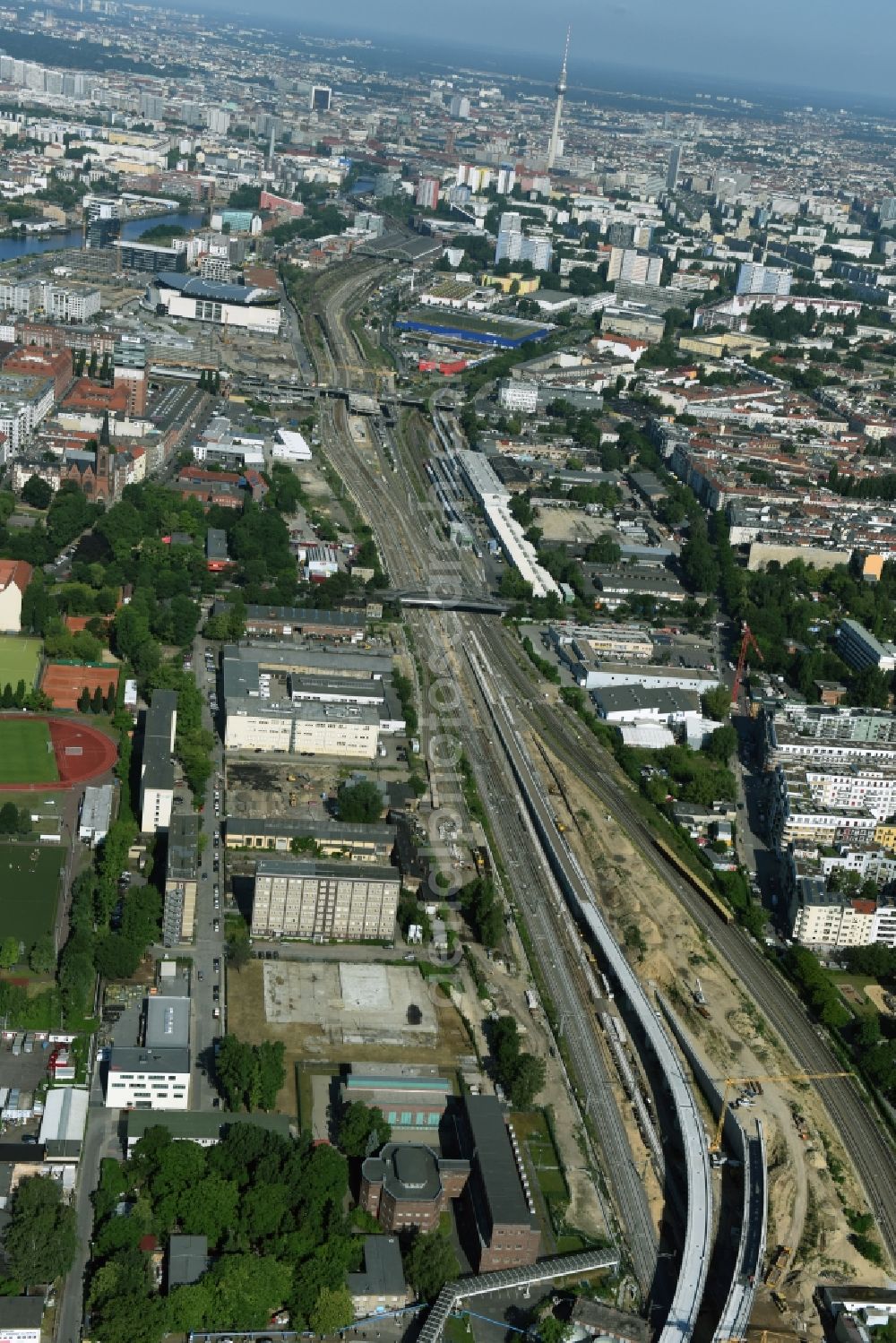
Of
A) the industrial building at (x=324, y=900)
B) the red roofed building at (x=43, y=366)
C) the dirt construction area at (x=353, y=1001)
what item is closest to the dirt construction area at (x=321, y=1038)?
the dirt construction area at (x=353, y=1001)

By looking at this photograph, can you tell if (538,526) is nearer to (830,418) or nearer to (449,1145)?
(830,418)

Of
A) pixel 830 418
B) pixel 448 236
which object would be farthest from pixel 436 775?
pixel 448 236

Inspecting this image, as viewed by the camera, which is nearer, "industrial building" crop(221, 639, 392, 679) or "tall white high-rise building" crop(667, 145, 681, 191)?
"industrial building" crop(221, 639, 392, 679)

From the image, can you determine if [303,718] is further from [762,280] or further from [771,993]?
[762,280]

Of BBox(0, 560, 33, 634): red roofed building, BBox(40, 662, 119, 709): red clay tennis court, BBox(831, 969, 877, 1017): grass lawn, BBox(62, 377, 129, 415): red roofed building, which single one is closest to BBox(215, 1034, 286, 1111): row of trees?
BBox(831, 969, 877, 1017): grass lawn

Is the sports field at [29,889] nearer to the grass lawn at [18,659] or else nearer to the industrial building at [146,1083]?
the industrial building at [146,1083]

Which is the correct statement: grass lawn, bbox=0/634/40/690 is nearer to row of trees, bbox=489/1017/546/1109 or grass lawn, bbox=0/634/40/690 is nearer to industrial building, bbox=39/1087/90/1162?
industrial building, bbox=39/1087/90/1162

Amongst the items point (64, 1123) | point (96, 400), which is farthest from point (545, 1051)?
point (96, 400)
